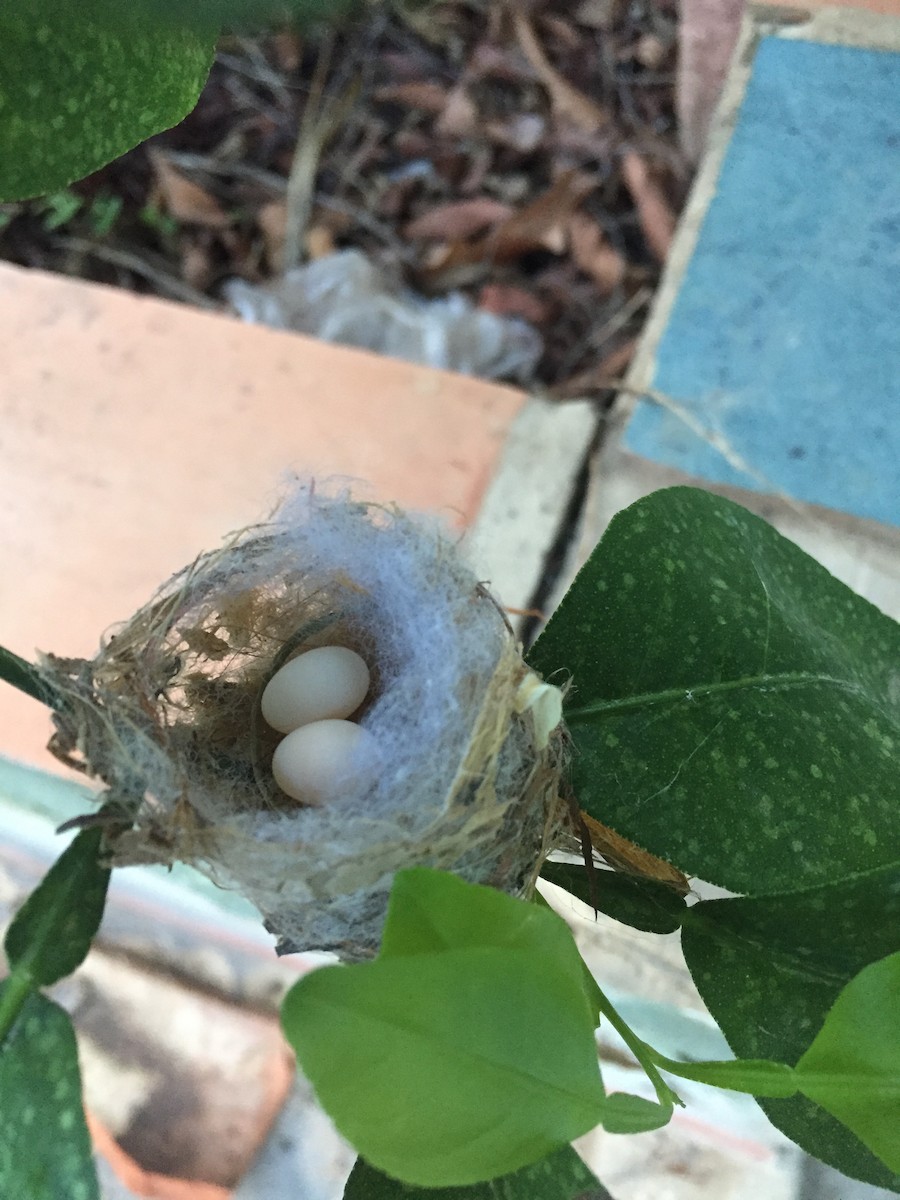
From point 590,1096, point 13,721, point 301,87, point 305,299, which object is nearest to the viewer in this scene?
point 590,1096

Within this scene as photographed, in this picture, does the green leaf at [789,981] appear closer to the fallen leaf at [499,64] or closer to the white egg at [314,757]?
the white egg at [314,757]

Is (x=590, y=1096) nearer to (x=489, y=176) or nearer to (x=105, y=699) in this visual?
(x=105, y=699)

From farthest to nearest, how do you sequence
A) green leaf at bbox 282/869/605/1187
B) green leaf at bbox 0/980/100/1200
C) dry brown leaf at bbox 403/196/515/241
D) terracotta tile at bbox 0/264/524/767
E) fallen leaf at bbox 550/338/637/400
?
1. dry brown leaf at bbox 403/196/515/241
2. fallen leaf at bbox 550/338/637/400
3. terracotta tile at bbox 0/264/524/767
4. green leaf at bbox 0/980/100/1200
5. green leaf at bbox 282/869/605/1187

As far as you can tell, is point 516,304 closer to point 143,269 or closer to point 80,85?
point 143,269

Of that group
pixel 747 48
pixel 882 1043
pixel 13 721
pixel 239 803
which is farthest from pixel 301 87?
pixel 882 1043

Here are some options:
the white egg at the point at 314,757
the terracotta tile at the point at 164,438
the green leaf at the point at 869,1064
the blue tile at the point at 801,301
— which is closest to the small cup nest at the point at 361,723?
the white egg at the point at 314,757

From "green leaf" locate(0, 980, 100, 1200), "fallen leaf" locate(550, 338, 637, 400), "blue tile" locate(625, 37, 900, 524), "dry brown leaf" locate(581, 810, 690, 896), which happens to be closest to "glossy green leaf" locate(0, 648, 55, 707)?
"green leaf" locate(0, 980, 100, 1200)

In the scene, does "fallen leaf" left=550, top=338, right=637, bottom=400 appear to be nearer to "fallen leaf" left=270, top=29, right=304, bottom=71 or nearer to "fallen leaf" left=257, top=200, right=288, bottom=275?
"fallen leaf" left=257, top=200, right=288, bottom=275
